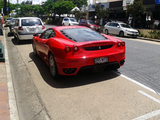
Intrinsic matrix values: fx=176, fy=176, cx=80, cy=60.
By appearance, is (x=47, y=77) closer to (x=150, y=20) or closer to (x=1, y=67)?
(x=1, y=67)

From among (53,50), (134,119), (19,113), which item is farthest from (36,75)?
(134,119)

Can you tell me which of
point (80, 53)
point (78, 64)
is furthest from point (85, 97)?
point (80, 53)

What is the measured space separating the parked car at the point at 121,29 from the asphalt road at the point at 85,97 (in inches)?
482

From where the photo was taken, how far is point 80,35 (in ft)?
16.6

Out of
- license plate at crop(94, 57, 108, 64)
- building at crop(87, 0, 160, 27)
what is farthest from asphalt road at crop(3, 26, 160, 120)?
building at crop(87, 0, 160, 27)

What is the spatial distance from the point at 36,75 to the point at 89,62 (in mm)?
2070

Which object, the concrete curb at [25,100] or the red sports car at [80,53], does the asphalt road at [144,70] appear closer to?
the red sports car at [80,53]

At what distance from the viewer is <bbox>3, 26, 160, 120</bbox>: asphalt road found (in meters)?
3.30

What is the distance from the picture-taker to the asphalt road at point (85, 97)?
10.8 ft

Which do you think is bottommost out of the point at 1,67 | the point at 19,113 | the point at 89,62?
the point at 19,113

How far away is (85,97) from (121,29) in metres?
15.2

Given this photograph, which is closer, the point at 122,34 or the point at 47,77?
the point at 47,77

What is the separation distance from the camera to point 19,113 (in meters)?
3.52

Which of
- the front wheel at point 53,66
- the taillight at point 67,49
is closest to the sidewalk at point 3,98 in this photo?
the front wheel at point 53,66
